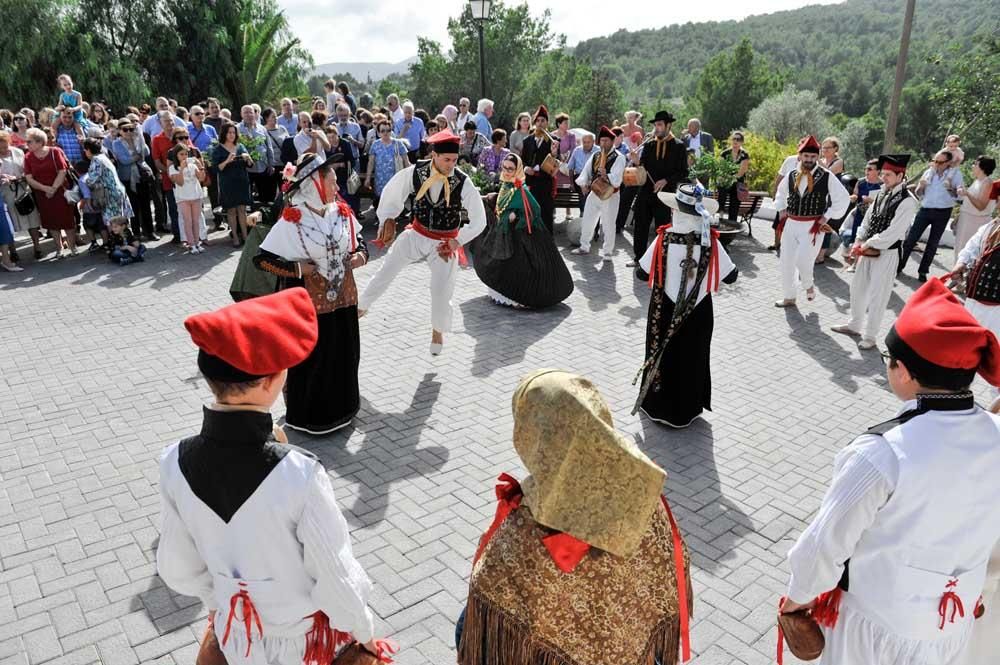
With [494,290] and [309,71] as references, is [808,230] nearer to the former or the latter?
[494,290]

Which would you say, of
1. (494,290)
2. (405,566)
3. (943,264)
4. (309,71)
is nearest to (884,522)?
(405,566)

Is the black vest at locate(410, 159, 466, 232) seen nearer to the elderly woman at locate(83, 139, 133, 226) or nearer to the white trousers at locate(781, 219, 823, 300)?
the white trousers at locate(781, 219, 823, 300)

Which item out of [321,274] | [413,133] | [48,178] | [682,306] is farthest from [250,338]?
[413,133]

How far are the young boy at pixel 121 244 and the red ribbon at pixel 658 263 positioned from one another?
8.35 m

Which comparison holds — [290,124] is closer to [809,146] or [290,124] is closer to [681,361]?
[809,146]

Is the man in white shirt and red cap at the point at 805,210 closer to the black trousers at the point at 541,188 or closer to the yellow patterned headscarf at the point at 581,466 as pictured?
the black trousers at the point at 541,188

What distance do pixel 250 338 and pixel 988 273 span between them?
552 cm

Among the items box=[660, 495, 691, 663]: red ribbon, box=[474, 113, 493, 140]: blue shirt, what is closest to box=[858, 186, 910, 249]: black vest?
box=[660, 495, 691, 663]: red ribbon

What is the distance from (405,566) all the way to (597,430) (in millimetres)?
2655

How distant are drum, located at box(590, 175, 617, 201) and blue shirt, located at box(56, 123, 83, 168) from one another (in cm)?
803

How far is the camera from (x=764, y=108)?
160ft

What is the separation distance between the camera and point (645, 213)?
1072 cm

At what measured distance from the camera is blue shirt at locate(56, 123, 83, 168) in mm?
11141

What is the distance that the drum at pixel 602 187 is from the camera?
11.1 metres
